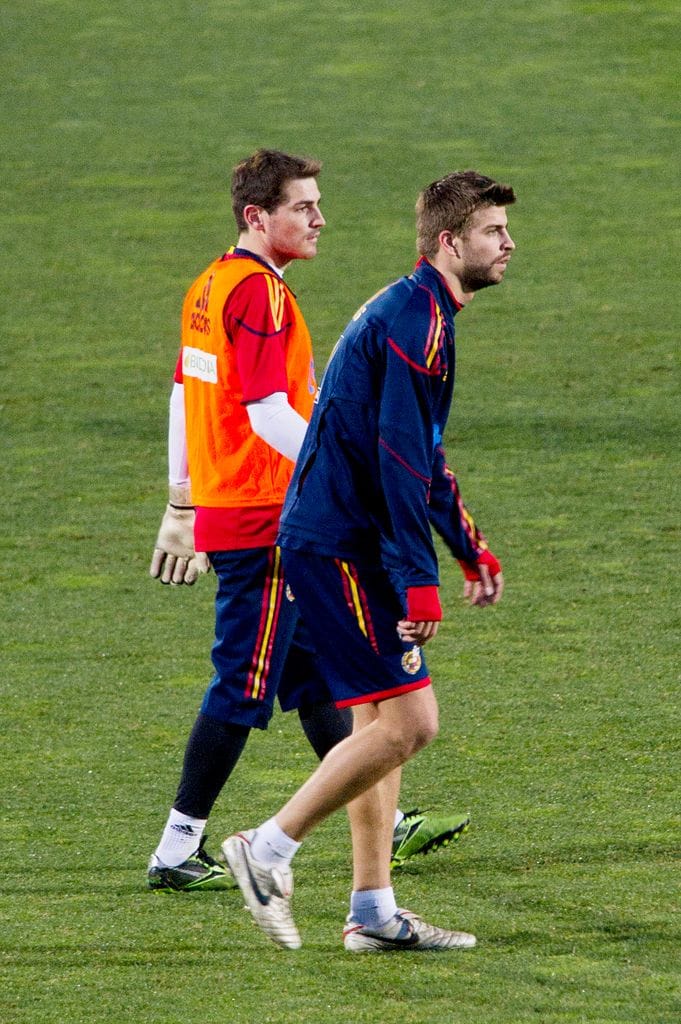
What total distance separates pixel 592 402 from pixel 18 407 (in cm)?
356

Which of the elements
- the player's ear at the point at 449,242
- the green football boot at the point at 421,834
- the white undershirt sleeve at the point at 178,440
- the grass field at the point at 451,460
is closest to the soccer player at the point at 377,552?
the player's ear at the point at 449,242

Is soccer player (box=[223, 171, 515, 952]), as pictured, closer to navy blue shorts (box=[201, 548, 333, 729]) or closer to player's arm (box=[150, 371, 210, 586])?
navy blue shorts (box=[201, 548, 333, 729])

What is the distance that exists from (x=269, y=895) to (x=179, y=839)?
610mm

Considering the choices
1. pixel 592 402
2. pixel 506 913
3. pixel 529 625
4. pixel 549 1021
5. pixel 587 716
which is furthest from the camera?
pixel 592 402

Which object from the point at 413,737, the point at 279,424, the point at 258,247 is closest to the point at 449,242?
the point at 279,424

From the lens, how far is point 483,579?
3906 mm

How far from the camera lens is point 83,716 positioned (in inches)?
227

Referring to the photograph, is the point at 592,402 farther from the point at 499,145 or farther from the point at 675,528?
the point at 499,145

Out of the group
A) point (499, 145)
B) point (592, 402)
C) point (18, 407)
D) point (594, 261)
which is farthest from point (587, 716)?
point (499, 145)

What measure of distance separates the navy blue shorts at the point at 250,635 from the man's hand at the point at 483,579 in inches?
22.3

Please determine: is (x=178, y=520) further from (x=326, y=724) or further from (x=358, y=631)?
(x=358, y=631)

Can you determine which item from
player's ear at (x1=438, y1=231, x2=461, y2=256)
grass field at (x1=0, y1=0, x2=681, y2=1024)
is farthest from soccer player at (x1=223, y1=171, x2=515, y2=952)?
grass field at (x1=0, y1=0, x2=681, y2=1024)

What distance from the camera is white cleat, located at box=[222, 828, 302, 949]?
375 cm

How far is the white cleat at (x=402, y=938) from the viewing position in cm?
390
